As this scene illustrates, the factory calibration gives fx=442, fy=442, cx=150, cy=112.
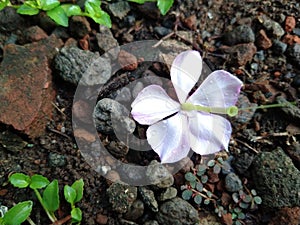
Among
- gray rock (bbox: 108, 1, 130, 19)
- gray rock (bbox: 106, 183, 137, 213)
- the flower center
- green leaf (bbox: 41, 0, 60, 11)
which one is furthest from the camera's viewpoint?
gray rock (bbox: 108, 1, 130, 19)

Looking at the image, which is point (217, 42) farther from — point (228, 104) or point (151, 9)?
point (228, 104)

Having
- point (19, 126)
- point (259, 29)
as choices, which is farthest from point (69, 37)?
point (259, 29)

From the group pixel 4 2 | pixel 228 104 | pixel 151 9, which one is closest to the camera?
pixel 228 104

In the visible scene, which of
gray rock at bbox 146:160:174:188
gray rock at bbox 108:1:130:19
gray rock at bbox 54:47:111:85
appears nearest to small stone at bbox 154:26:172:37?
gray rock at bbox 108:1:130:19

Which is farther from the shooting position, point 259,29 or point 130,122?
point 259,29

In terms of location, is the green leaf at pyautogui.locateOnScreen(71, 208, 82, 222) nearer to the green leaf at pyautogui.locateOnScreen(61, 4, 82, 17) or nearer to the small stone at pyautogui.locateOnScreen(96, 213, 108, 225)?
the small stone at pyautogui.locateOnScreen(96, 213, 108, 225)

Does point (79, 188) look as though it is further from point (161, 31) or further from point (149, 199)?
point (161, 31)
